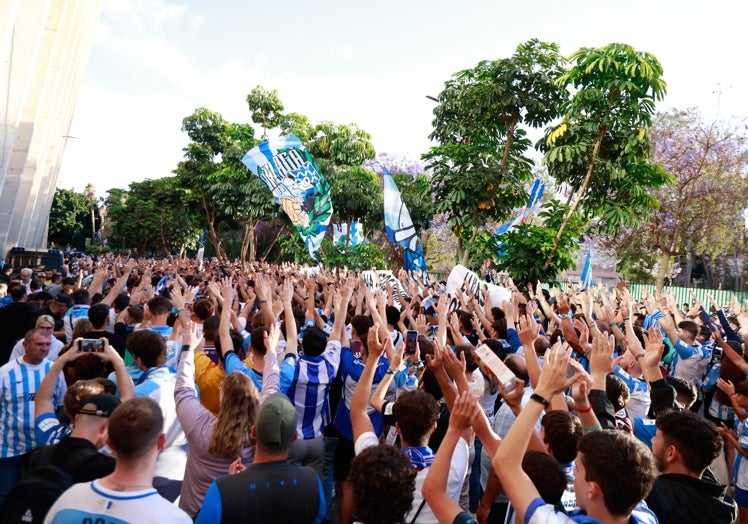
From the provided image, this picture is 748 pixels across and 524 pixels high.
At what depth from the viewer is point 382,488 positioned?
253 cm

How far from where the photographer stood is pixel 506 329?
725 cm

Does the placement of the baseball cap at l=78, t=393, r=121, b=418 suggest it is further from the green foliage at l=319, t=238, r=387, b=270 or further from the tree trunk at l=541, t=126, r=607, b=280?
the green foliage at l=319, t=238, r=387, b=270

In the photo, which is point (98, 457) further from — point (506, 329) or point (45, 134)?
point (45, 134)

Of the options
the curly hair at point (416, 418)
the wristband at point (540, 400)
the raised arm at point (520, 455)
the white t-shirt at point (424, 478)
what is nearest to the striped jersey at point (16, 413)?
A: the white t-shirt at point (424, 478)

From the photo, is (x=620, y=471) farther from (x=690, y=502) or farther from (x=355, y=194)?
(x=355, y=194)

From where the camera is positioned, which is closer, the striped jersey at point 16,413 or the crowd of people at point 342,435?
the crowd of people at point 342,435

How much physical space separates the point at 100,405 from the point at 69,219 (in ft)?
221

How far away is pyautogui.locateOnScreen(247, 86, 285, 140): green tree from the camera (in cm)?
2838

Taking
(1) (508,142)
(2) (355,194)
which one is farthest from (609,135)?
(2) (355,194)

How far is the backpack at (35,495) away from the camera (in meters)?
2.68

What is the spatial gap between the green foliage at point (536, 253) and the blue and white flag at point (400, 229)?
2248 millimetres

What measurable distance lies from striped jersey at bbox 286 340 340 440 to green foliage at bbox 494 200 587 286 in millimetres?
11039

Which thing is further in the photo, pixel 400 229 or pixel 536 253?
pixel 400 229

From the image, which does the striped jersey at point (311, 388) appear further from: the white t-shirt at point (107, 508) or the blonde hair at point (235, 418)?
the white t-shirt at point (107, 508)
